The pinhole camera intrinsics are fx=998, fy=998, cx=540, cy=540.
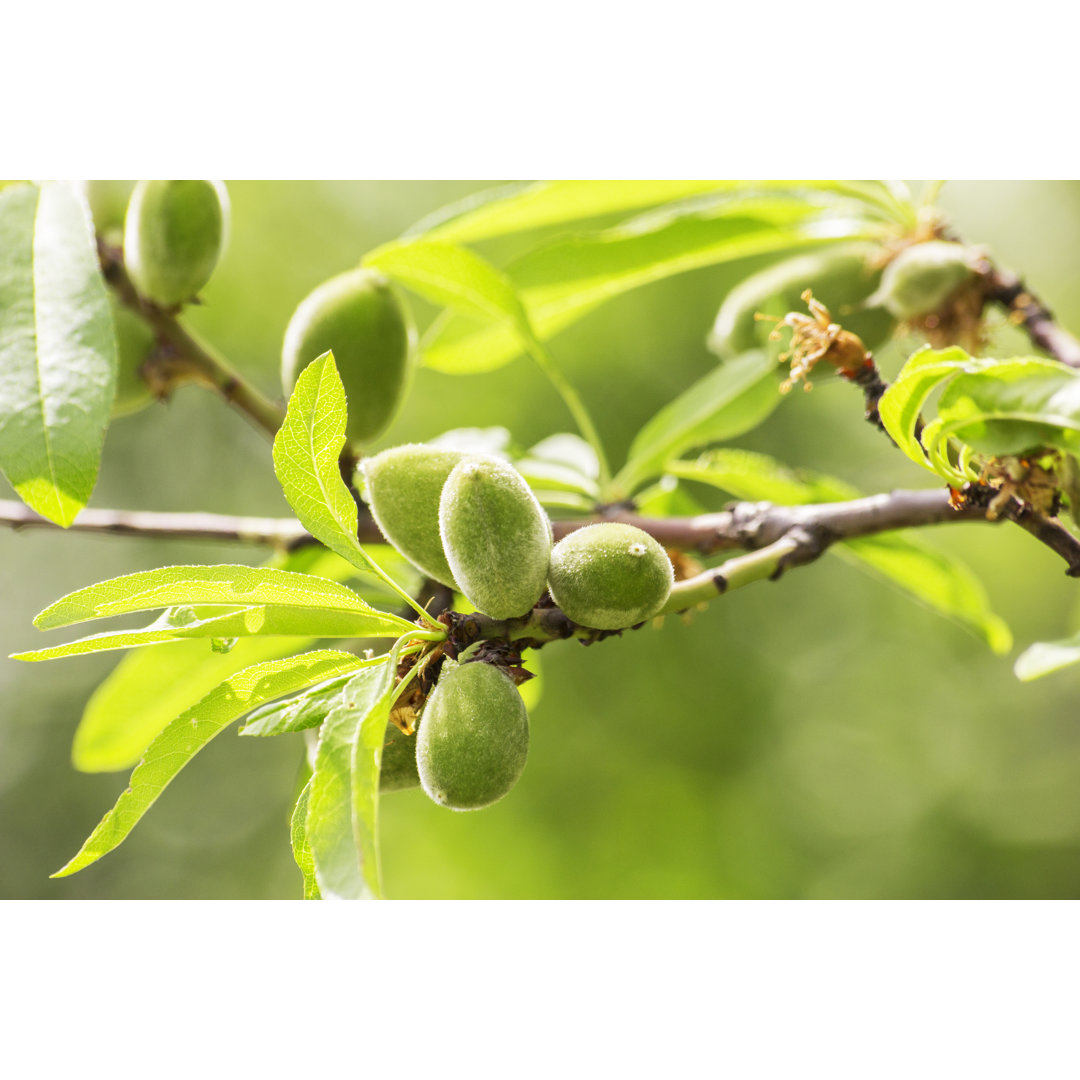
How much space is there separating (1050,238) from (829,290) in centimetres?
300

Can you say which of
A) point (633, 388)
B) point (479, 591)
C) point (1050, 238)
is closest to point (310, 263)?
point (633, 388)

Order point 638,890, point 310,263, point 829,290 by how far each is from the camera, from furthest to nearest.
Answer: point 310,263, point 638,890, point 829,290

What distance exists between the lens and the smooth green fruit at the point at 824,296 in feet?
4.18

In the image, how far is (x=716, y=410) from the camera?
1300 millimetres

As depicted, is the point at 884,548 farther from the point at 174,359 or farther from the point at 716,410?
the point at 174,359

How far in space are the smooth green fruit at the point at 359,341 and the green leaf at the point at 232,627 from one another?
0.35 metres

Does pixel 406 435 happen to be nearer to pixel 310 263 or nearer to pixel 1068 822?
pixel 310 263

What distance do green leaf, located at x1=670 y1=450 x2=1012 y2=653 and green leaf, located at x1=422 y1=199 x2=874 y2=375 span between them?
0.86ft

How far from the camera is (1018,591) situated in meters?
3.99

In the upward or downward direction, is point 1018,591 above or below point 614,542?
below

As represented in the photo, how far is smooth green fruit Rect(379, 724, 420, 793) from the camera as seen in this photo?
31.6 inches

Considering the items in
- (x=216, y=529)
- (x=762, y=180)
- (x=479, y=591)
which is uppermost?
(x=762, y=180)

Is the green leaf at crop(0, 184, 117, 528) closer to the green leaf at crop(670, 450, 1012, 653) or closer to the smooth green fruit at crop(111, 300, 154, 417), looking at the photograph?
the smooth green fruit at crop(111, 300, 154, 417)

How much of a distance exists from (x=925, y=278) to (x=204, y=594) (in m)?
0.92
